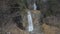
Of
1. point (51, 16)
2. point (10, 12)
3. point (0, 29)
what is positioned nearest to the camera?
point (0, 29)

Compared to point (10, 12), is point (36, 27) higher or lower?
lower

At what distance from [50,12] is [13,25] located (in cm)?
150

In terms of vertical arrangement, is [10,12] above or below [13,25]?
above

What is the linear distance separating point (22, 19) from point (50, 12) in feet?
3.92

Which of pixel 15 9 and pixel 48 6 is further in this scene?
pixel 48 6

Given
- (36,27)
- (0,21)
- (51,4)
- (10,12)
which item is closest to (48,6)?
(51,4)

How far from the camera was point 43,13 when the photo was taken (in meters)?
5.43

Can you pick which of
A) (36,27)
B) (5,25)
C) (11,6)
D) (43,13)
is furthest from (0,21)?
(43,13)

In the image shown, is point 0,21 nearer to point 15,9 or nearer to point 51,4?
point 15,9

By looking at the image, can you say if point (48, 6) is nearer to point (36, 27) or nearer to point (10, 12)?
point (36, 27)

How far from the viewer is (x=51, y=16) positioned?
5.34 m

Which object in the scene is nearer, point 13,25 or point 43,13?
point 13,25

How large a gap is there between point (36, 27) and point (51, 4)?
1059 mm

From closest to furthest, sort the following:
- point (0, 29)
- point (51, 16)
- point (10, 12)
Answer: point (0, 29) → point (10, 12) → point (51, 16)
